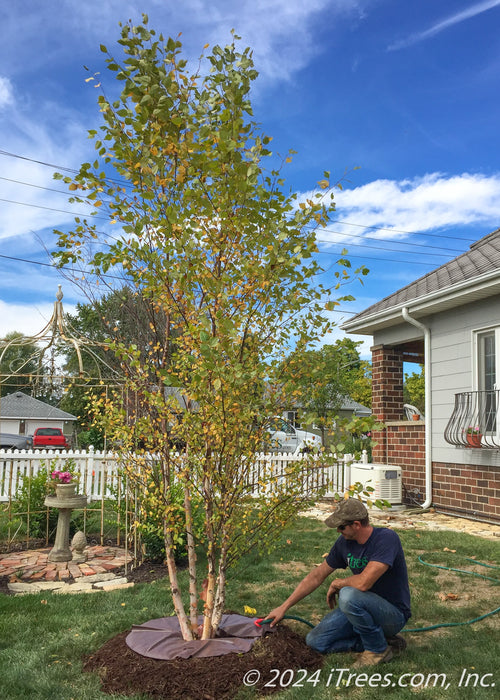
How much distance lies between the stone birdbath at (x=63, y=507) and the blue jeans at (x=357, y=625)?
11.8 feet

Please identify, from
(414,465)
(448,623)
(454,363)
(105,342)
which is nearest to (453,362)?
(454,363)

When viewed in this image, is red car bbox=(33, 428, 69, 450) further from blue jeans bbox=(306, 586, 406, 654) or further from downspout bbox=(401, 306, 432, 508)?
blue jeans bbox=(306, 586, 406, 654)

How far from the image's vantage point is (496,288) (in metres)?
7.75

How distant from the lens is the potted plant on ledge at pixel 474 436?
319 inches

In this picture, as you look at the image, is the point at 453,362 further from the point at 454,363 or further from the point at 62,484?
the point at 62,484

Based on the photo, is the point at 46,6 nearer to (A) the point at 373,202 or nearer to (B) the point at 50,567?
(B) the point at 50,567

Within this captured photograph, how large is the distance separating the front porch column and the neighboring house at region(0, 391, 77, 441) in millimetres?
26909

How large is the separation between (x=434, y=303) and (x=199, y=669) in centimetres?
689

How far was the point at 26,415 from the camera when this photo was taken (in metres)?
33.7

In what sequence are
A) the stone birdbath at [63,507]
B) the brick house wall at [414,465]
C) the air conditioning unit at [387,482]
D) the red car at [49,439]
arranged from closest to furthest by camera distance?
the stone birdbath at [63,507], the brick house wall at [414,465], the air conditioning unit at [387,482], the red car at [49,439]

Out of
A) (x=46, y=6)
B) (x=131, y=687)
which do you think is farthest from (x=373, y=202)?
(x=131, y=687)

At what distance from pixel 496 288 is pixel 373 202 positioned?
1287 centimetres

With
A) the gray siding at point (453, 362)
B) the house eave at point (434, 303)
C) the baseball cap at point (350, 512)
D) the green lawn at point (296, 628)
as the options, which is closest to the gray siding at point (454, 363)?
the gray siding at point (453, 362)

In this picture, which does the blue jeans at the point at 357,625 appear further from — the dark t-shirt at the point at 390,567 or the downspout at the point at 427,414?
the downspout at the point at 427,414
